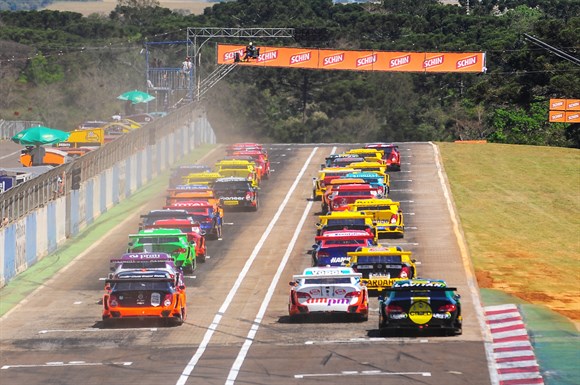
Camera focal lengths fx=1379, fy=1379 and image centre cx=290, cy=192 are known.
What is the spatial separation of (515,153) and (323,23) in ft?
262

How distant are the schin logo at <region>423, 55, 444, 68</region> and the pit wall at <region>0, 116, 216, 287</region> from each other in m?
24.2

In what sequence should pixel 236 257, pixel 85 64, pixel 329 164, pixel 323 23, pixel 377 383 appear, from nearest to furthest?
1. pixel 377 383
2. pixel 236 257
3. pixel 329 164
4. pixel 85 64
5. pixel 323 23

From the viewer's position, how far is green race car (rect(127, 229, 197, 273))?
4319 cm

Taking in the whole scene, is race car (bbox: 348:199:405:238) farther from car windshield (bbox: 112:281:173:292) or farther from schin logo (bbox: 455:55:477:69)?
schin logo (bbox: 455:55:477:69)

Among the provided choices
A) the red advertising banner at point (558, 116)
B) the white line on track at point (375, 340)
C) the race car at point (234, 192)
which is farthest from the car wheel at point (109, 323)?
the red advertising banner at point (558, 116)

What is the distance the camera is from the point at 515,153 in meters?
84.7

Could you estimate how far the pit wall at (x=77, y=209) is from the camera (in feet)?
149

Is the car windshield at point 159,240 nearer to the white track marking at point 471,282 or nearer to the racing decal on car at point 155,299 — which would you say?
the racing decal on car at point 155,299

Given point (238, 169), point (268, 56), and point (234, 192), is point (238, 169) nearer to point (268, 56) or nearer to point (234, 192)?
point (234, 192)

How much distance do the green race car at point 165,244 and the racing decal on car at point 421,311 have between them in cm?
1192

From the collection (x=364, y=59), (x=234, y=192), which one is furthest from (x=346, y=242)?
(x=364, y=59)

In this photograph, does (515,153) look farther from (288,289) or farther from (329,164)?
(288,289)

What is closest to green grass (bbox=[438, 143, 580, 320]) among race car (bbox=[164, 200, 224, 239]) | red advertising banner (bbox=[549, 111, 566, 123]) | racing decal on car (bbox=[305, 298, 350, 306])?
red advertising banner (bbox=[549, 111, 566, 123])

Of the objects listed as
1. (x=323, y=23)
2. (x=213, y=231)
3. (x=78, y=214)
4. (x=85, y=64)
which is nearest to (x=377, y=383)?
(x=213, y=231)
